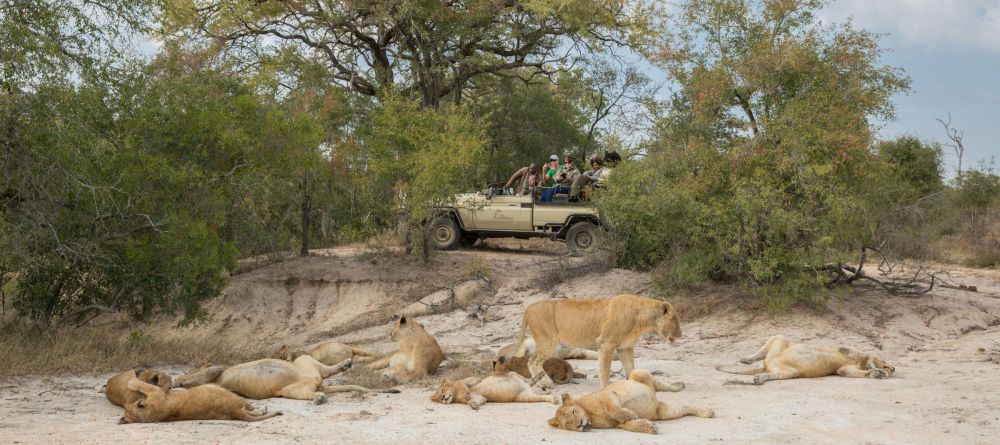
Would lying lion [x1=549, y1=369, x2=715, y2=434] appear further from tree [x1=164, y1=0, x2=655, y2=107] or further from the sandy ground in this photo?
tree [x1=164, y1=0, x2=655, y2=107]

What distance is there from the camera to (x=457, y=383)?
8789 mm

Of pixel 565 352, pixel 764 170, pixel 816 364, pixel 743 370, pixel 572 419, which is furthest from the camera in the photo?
pixel 764 170

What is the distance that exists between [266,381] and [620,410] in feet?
11.1

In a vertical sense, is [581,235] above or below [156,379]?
above

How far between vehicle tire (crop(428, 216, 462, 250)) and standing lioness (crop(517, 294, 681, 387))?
11147 mm

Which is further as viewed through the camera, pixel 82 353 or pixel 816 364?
pixel 82 353

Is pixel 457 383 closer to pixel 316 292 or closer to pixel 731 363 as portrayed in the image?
A: pixel 731 363

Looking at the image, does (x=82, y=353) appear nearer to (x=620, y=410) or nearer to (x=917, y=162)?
(x=620, y=410)

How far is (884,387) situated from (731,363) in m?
2.63

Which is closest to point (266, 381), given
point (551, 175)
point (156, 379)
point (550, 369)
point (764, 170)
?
point (156, 379)

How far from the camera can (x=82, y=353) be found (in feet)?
35.8

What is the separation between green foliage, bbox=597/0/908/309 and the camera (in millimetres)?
14109

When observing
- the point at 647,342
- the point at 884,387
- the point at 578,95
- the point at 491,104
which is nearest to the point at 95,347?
the point at 647,342

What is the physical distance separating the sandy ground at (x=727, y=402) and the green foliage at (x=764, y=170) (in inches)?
33.8
